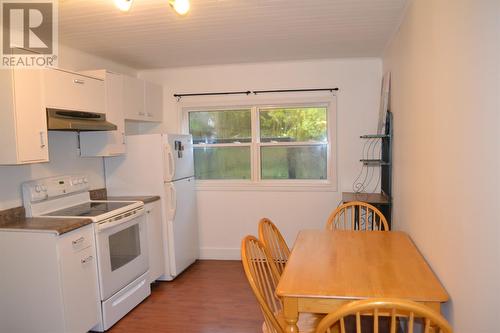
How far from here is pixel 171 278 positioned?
3740mm

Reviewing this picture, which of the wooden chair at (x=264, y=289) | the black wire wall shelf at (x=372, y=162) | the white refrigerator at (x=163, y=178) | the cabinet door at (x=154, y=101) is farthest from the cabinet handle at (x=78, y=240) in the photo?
the black wire wall shelf at (x=372, y=162)

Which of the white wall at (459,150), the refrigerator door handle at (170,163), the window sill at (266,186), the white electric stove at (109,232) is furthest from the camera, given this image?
the window sill at (266,186)

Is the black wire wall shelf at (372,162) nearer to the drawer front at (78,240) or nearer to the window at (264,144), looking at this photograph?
the window at (264,144)

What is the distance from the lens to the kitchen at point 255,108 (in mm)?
1521

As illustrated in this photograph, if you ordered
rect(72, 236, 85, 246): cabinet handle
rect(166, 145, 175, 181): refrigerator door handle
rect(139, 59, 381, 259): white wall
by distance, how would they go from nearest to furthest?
rect(72, 236, 85, 246): cabinet handle
rect(166, 145, 175, 181): refrigerator door handle
rect(139, 59, 381, 259): white wall

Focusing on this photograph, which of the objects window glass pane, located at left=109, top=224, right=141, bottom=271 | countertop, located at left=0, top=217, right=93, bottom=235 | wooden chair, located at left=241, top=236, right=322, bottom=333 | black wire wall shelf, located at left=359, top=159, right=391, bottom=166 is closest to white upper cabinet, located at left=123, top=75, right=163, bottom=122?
window glass pane, located at left=109, top=224, right=141, bottom=271

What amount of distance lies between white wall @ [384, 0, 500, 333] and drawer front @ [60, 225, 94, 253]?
2.28m

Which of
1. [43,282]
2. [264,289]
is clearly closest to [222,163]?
[43,282]

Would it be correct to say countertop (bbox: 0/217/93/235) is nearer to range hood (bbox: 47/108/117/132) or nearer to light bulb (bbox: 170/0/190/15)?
range hood (bbox: 47/108/117/132)

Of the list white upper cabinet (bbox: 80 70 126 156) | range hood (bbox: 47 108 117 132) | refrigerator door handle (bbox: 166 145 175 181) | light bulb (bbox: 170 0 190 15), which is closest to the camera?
light bulb (bbox: 170 0 190 15)

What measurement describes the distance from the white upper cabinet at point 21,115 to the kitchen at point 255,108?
0.01m

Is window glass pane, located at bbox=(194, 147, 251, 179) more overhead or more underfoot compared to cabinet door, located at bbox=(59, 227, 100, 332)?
more overhead

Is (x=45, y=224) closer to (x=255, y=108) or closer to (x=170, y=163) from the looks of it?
(x=170, y=163)

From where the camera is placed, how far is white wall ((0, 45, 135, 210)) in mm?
2719
